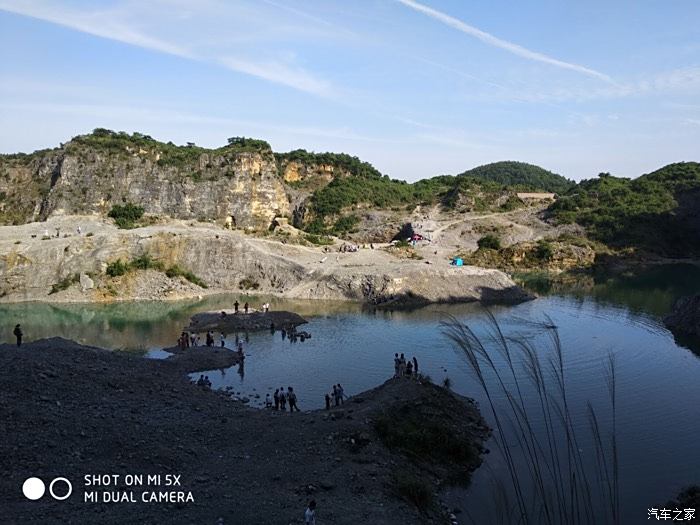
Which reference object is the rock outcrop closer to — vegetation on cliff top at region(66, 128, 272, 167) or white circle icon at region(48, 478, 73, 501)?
white circle icon at region(48, 478, 73, 501)

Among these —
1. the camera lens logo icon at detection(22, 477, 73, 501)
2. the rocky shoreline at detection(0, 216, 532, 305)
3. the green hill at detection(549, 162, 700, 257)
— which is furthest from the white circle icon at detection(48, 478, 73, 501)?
the green hill at detection(549, 162, 700, 257)

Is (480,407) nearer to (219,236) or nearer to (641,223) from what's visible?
(219,236)

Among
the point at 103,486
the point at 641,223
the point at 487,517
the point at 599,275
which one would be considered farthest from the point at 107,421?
the point at 641,223

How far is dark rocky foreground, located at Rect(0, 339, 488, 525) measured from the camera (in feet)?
53.6

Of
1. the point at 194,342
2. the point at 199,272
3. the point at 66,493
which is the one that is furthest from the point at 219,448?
the point at 199,272

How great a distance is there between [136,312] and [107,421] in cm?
3703

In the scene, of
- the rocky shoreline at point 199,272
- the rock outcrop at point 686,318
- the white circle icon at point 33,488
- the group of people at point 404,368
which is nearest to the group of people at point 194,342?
the group of people at point 404,368

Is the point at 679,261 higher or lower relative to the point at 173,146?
lower

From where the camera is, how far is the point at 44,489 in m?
16.3

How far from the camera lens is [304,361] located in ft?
125

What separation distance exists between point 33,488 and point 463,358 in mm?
12825

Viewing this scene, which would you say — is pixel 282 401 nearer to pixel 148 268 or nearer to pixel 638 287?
pixel 148 268

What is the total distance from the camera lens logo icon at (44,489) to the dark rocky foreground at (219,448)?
0.22 m

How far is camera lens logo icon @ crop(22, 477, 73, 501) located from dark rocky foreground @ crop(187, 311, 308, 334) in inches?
1222
